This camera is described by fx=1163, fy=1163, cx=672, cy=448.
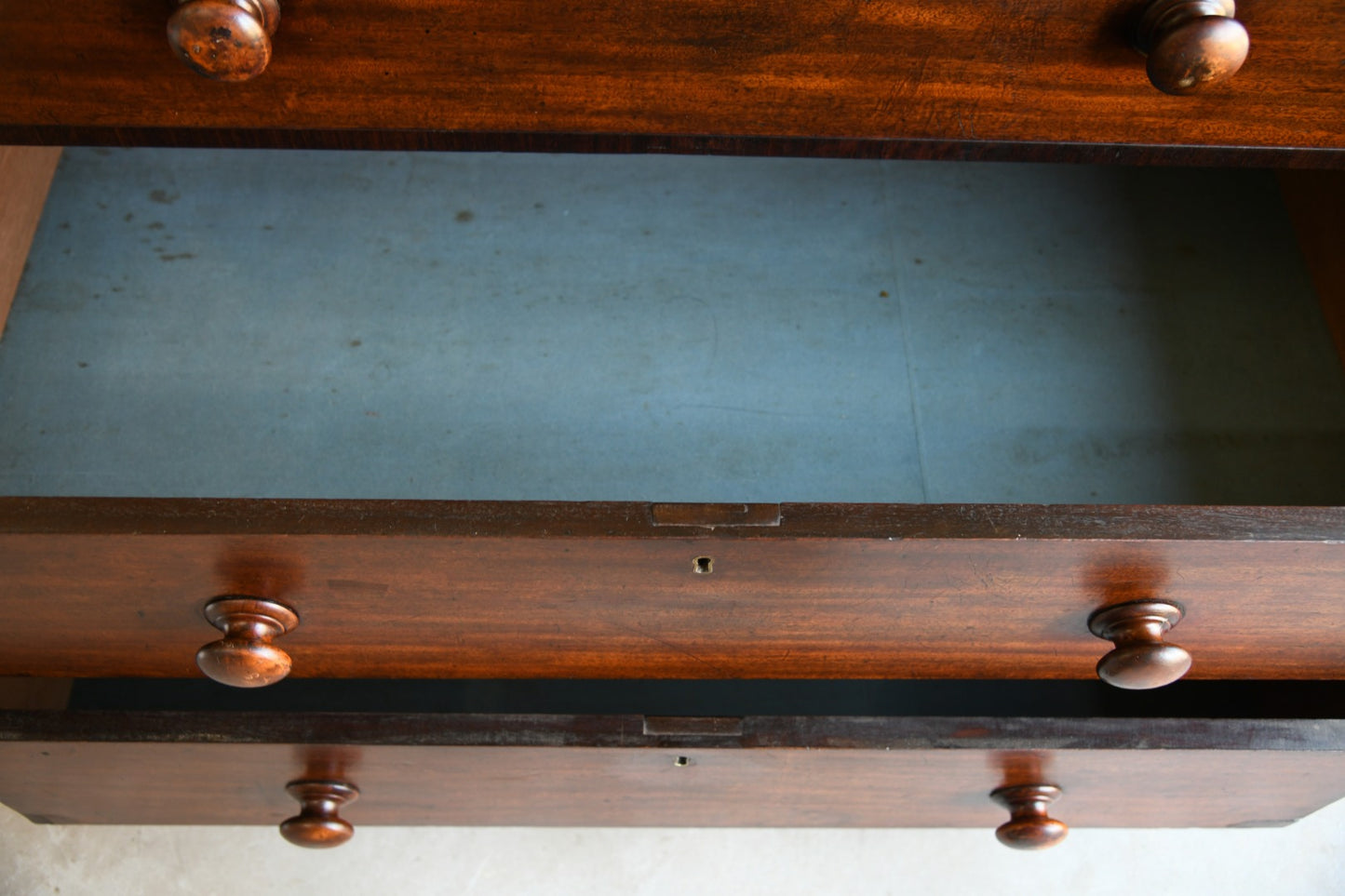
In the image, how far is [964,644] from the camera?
0.58m

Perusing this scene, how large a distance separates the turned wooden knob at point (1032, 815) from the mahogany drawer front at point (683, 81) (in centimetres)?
37

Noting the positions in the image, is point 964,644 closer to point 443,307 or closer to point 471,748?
point 471,748

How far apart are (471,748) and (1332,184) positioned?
66cm

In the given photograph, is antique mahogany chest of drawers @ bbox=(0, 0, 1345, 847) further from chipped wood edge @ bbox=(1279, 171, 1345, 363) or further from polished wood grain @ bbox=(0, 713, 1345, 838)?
chipped wood edge @ bbox=(1279, 171, 1345, 363)

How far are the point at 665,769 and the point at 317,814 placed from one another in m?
0.21

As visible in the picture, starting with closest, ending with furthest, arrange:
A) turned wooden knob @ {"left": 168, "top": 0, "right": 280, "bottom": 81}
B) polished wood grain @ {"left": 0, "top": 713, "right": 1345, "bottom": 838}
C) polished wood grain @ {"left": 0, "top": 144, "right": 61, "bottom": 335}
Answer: turned wooden knob @ {"left": 168, "top": 0, "right": 280, "bottom": 81}, polished wood grain @ {"left": 0, "top": 713, "right": 1345, "bottom": 838}, polished wood grain @ {"left": 0, "top": 144, "right": 61, "bottom": 335}

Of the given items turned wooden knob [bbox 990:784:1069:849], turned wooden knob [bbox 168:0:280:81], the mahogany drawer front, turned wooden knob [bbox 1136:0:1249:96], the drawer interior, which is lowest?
turned wooden knob [bbox 990:784:1069:849]

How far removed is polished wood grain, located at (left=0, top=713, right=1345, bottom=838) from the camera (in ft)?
2.06

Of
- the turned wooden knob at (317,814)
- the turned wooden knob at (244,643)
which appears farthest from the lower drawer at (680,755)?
the turned wooden knob at (244,643)

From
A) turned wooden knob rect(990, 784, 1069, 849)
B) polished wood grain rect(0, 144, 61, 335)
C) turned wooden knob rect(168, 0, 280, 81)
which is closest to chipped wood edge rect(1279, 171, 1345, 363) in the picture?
turned wooden knob rect(990, 784, 1069, 849)

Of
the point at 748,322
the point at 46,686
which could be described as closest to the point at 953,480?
the point at 748,322

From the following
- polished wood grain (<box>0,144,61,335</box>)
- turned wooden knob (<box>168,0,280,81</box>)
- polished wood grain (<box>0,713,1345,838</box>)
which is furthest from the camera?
polished wood grain (<box>0,144,61,335</box>)

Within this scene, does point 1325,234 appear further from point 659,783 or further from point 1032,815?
point 659,783

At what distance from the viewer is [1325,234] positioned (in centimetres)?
78
